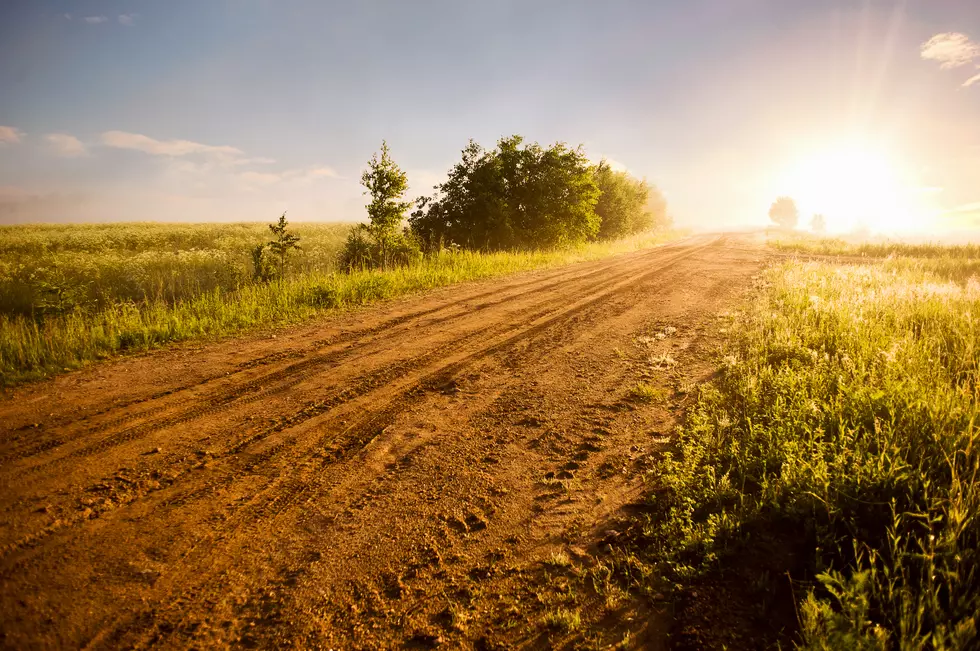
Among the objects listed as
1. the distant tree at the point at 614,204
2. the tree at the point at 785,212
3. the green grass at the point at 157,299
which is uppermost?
the tree at the point at 785,212

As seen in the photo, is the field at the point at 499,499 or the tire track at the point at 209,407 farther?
the tire track at the point at 209,407

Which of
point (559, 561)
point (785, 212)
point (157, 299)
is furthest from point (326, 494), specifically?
point (785, 212)

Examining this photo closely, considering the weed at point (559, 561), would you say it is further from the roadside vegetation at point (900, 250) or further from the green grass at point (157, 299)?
the roadside vegetation at point (900, 250)

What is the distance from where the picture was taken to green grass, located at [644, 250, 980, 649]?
196 centimetres

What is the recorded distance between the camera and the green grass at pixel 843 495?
1.96 m

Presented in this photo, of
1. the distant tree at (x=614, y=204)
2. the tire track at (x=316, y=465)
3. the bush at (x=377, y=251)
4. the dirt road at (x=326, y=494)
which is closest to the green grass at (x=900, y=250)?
the distant tree at (x=614, y=204)

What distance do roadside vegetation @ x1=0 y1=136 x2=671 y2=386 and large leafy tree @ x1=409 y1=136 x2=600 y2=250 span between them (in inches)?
2.3

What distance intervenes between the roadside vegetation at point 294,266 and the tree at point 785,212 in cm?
10627

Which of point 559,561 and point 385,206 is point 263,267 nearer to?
point 385,206

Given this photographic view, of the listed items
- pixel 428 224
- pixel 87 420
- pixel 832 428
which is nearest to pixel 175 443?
pixel 87 420

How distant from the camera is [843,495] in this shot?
266 cm

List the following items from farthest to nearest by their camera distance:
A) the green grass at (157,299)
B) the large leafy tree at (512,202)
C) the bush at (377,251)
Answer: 1. the large leafy tree at (512,202)
2. the bush at (377,251)
3. the green grass at (157,299)

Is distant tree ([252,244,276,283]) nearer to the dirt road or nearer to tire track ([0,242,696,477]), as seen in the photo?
the dirt road

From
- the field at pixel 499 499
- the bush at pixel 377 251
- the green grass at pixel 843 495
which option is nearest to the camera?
the green grass at pixel 843 495
